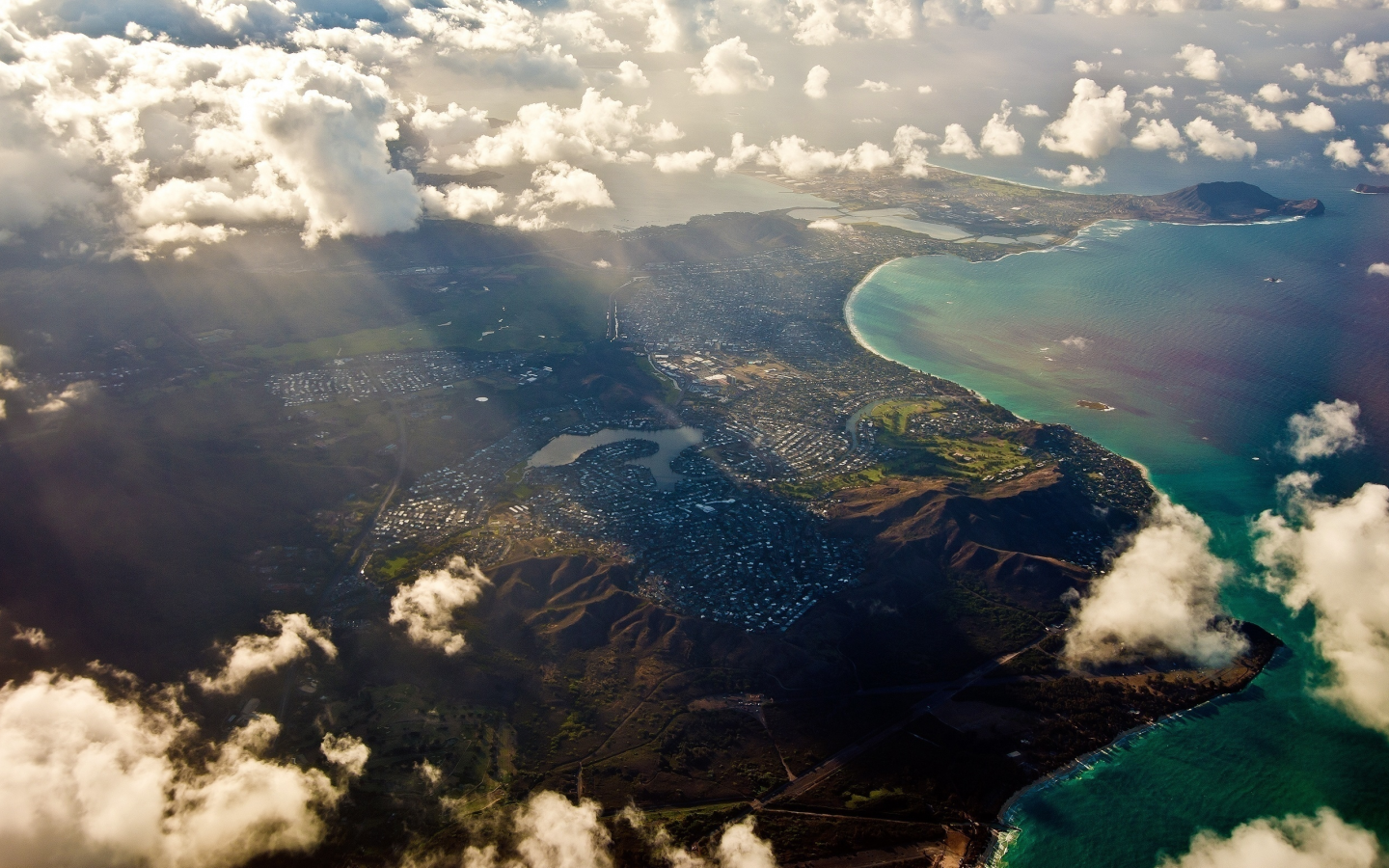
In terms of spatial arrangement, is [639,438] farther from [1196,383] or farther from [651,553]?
[1196,383]

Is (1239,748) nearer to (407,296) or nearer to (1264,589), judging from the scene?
(1264,589)

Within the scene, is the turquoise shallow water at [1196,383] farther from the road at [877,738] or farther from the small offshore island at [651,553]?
the road at [877,738]

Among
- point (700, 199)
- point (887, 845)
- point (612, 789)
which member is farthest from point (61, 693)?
point (700, 199)

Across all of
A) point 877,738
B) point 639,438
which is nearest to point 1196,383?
point 639,438

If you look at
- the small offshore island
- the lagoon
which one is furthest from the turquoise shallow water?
the lagoon

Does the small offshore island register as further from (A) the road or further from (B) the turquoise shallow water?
(B) the turquoise shallow water
